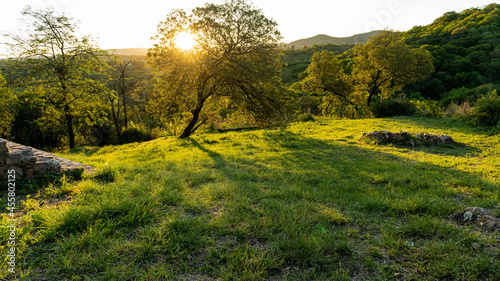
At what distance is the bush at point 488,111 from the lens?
10852 mm

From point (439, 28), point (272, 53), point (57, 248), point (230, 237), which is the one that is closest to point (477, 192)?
point (230, 237)

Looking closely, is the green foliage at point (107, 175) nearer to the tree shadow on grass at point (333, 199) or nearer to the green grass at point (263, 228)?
the green grass at point (263, 228)

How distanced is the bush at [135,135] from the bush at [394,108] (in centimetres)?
2297

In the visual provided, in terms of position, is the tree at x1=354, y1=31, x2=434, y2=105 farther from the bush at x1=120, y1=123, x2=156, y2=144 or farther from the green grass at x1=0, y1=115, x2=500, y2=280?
the bush at x1=120, y1=123, x2=156, y2=144

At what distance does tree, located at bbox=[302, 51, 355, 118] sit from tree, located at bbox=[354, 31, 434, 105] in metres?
1.71

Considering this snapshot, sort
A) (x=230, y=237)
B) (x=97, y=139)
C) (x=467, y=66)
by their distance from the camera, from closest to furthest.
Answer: (x=230, y=237), (x=97, y=139), (x=467, y=66)

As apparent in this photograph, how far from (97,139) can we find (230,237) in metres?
31.2

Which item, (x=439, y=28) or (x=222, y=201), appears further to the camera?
(x=439, y=28)

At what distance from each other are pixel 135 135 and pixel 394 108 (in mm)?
26298

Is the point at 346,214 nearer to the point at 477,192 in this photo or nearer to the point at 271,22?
the point at 477,192

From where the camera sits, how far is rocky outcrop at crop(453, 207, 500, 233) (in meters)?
2.87

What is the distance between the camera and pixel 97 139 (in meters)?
26.9

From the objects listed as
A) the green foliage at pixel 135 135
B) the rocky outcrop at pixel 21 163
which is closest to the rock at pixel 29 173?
the rocky outcrop at pixel 21 163

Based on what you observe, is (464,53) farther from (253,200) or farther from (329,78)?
(253,200)
